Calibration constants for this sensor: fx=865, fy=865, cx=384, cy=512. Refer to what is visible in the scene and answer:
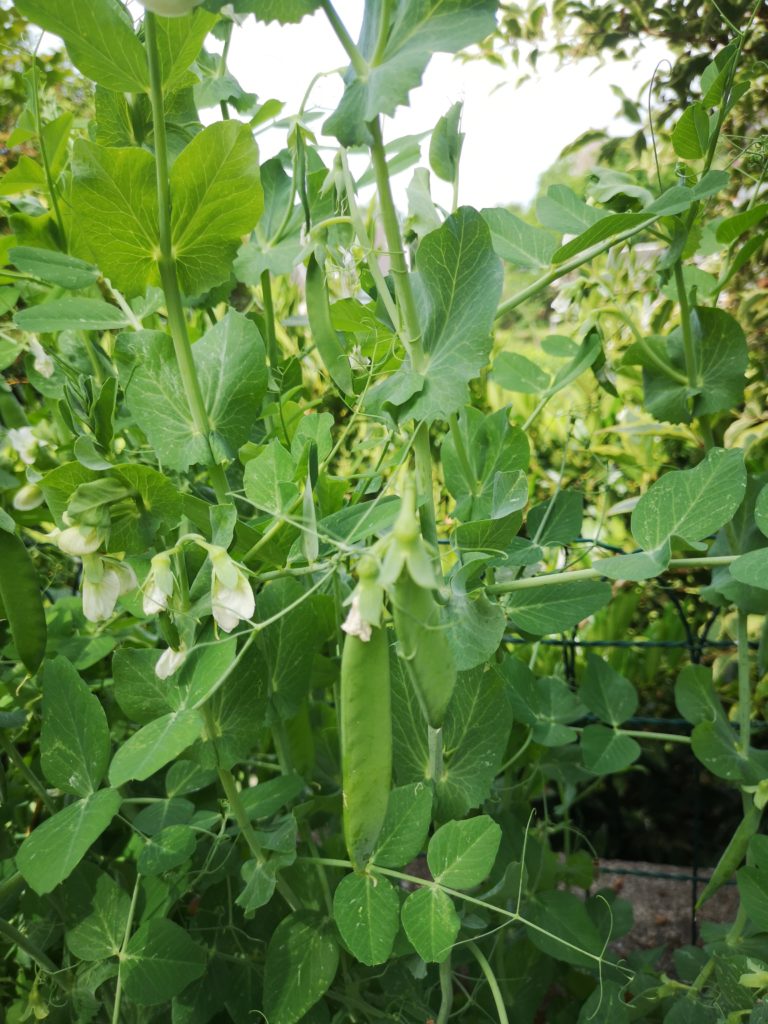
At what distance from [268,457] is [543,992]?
2.15 ft

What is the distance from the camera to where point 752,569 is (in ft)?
2.17

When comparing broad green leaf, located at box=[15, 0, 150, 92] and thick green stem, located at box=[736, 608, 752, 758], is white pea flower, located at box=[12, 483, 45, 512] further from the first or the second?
thick green stem, located at box=[736, 608, 752, 758]

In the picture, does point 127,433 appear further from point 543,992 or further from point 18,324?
point 543,992

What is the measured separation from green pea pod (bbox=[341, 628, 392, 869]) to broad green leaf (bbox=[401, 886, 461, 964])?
0.34ft

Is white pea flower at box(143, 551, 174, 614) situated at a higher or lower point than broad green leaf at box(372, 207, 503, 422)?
lower

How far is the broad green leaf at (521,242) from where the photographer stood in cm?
81

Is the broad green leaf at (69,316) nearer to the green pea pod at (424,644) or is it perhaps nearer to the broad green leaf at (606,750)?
the green pea pod at (424,644)

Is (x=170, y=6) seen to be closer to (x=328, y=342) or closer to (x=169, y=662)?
(x=328, y=342)

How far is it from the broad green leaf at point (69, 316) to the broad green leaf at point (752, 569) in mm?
538

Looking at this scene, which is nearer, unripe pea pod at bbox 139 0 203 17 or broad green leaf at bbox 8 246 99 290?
unripe pea pod at bbox 139 0 203 17

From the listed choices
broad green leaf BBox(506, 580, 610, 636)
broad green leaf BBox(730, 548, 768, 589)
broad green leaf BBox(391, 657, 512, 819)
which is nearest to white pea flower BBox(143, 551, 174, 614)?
broad green leaf BBox(391, 657, 512, 819)

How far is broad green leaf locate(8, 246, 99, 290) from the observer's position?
70cm

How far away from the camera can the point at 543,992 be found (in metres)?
0.91

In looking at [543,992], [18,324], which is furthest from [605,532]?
[18,324]
